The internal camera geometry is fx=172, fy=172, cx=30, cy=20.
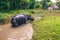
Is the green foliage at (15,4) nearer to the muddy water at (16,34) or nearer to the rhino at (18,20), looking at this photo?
the rhino at (18,20)

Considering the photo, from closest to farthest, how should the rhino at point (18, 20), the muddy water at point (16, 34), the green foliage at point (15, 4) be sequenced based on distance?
the muddy water at point (16, 34)
the rhino at point (18, 20)
the green foliage at point (15, 4)

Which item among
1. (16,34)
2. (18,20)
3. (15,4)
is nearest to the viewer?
(16,34)

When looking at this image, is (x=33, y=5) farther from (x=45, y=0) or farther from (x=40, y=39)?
(x=40, y=39)

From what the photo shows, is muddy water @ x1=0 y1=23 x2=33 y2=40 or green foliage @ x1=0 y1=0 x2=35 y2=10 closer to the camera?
muddy water @ x1=0 y1=23 x2=33 y2=40

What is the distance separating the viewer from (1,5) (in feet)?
85.9

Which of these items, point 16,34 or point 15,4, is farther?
point 15,4

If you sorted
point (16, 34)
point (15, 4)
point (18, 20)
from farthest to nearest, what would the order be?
point (15, 4)
point (18, 20)
point (16, 34)

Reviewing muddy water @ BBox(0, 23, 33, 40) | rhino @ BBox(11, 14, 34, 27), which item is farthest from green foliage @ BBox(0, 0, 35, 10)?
muddy water @ BBox(0, 23, 33, 40)

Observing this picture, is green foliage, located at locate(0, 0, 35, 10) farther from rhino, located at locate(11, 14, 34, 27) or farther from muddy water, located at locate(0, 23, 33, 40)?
muddy water, located at locate(0, 23, 33, 40)

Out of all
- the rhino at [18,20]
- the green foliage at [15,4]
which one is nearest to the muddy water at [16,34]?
the rhino at [18,20]

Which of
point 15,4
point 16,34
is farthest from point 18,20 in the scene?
point 15,4

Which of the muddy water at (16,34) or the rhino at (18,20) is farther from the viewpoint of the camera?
the rhino at (18,20)

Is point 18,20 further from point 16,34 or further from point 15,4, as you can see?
point 15,4

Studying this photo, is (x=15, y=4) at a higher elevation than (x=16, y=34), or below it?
below
